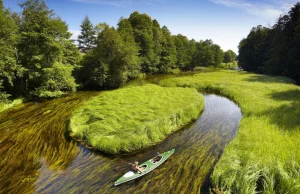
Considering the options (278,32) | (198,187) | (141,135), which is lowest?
(198,187)

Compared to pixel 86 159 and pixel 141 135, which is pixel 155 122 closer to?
pixel 141 135

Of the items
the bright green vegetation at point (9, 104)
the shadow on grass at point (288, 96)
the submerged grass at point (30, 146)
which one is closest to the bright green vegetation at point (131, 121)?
the submerged grass at point (30, 146)

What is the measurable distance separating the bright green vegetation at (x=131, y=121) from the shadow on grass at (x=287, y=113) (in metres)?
7.86

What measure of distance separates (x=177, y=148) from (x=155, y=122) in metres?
3.45

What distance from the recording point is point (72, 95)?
34250mm

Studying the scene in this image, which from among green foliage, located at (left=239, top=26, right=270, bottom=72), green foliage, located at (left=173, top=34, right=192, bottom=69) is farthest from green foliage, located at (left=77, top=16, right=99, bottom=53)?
green foliage, located at (left=239, top=26, right=270, bottom=72)

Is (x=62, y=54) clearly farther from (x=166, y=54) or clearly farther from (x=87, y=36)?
(x=166, y=54)

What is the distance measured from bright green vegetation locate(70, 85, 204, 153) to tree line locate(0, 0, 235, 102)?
12.6 m

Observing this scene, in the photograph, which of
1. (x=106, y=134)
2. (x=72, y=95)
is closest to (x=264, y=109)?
(x=106, y=134)

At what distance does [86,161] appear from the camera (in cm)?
1323

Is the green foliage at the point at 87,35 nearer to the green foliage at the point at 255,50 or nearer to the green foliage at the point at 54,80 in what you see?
the green foliage at the point at 54,80

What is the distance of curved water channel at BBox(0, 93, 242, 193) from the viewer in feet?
34.9

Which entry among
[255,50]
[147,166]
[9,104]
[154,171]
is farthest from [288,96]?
[255,50]

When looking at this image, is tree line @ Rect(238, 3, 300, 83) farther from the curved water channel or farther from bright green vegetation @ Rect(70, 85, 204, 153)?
the curved water channel
